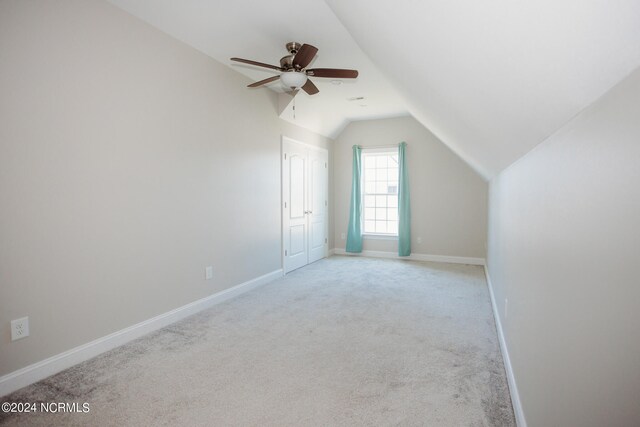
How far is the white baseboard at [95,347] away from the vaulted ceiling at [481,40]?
260 cm

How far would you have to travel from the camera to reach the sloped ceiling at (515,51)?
2.03ft

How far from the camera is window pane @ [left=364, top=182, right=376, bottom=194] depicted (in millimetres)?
6777

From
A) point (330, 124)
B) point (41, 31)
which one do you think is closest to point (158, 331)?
point (41, 31)

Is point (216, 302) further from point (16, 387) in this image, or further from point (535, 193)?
point (535, 193)

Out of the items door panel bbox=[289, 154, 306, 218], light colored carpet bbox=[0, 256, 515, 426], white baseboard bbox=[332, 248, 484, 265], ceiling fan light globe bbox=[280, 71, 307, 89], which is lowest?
light colored carpet bbox=[0, 256, 515, 426]

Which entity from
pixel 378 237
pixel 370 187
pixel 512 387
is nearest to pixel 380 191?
pixel 370 187

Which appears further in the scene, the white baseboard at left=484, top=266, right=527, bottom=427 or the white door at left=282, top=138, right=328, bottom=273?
the white door at left=282, top=138, right=328, bottom=273

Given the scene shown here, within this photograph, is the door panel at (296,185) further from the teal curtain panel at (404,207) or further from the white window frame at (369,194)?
the teal curtain panel at (404,207)

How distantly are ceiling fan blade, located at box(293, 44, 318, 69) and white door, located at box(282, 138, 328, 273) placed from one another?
2.28 metres

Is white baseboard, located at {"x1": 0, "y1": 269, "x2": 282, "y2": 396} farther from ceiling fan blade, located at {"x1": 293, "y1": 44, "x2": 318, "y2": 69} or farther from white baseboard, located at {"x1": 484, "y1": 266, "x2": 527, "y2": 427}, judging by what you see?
white baseboard, located at {"x1": 484, "y1": 266, "x2": 527, "y2": 427}

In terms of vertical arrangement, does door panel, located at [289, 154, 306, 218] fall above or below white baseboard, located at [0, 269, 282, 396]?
above

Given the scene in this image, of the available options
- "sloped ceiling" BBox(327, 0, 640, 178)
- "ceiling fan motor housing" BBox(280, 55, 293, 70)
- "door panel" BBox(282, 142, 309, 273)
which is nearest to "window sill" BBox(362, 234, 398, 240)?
"door panel" BBox(282, 142, 309, 273)

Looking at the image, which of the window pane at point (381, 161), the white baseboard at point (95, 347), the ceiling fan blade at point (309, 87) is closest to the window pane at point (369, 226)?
the window pane at point (381, 161)

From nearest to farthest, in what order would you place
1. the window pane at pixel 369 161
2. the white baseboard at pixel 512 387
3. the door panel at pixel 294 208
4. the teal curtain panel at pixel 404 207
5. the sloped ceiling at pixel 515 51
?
the sloped ceiling at pixel 515 51 < the white baseboard at pixel 512 387 < the door panel at pixel 294 208 < the teal curtain panel at pixel 404 207 < the window pane at pixel 369 161
